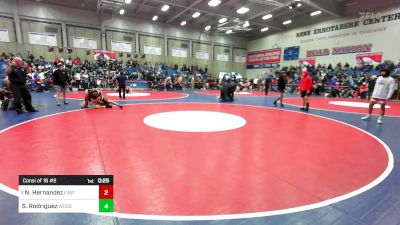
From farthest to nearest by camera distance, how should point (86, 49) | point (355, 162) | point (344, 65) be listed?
point (86, 49), point (344, 65), point (355, 162)

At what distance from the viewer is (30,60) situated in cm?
1906

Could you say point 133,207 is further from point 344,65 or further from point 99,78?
point 344,65

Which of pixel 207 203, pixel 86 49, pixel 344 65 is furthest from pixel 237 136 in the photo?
pixel 86 49

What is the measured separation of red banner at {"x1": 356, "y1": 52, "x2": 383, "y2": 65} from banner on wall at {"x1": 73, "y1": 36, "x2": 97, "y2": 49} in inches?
964

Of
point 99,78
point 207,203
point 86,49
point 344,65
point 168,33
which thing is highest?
point 168,33

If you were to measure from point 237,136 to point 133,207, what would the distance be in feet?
9.82

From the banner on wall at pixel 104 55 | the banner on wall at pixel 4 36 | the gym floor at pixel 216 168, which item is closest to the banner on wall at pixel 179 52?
the banner on wall at pixel 104 55

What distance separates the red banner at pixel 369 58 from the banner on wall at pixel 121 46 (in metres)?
21.9

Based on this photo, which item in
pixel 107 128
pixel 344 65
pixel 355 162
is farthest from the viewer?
pixel 344 65

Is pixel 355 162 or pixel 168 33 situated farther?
pixel 168 33

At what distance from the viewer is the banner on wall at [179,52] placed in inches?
1071

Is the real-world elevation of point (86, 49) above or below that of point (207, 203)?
above
